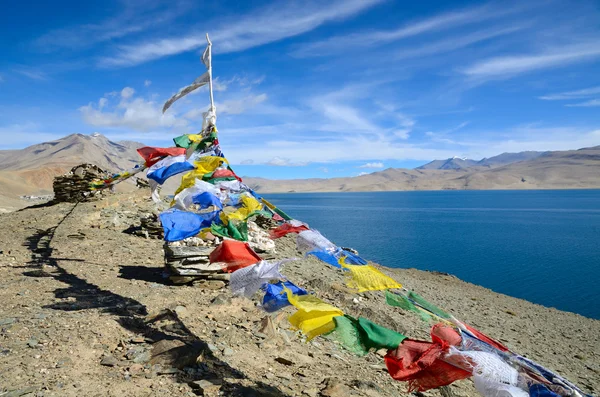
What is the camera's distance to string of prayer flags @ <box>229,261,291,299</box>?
17.5 ft

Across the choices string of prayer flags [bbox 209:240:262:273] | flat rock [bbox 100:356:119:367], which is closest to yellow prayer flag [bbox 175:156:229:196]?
string of prayer flags [bbox 209:240:262:273]

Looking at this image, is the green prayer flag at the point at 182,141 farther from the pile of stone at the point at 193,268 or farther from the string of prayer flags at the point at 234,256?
the string of prayer flags at the point at 234,256

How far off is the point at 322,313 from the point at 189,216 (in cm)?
343

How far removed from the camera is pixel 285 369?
19.7ft

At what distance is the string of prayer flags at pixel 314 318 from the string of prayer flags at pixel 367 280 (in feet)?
1.61

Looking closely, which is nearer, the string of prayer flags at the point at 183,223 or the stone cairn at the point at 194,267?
the string of prayer flags at the point at 183,223

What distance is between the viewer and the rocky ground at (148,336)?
196 inches

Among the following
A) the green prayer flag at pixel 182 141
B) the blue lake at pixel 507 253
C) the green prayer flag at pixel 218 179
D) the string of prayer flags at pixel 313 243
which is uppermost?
the green prayer flag at pixel 182 141

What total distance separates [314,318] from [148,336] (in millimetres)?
Answer: 3161

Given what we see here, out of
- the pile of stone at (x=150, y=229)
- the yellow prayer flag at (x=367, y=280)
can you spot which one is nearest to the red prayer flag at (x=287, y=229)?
the yellow prayer flag at (x=367, y=280)

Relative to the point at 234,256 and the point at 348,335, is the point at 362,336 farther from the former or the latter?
the point at 234,256

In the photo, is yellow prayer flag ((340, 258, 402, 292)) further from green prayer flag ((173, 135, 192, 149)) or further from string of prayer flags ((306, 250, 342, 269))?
green prayer flag ((173, 135, 192, 149))

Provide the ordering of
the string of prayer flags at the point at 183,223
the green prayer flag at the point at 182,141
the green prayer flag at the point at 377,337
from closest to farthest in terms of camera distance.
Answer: the green prayer flag at the point at 377,337
the string of prayer flags at the point at 183,223
the green prayer flag at the point at 182,141

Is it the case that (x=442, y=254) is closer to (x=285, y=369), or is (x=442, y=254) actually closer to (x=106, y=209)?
(x=106, y=209)
